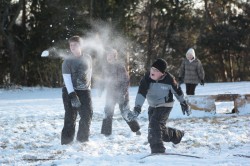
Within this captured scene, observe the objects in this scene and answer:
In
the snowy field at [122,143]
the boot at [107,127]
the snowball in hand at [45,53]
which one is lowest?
the snowy field at [122,143]

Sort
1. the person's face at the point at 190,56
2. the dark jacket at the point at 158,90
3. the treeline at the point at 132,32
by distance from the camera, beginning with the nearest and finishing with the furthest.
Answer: the dark jacket at the point at 158,90
the person's face at the point at 190,56
the treeline at the point at 132,32

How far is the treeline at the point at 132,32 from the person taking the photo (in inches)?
992

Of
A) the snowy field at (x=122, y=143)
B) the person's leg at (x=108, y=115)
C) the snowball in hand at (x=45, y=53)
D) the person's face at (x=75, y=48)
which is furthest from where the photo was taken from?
the snowball in hand at (x=45, y=53)

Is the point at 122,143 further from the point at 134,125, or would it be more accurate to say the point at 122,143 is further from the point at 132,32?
the point at 132,32

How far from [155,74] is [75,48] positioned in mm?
1575

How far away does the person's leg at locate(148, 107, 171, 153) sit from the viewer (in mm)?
6164

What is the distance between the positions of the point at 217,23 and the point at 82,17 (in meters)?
11.8

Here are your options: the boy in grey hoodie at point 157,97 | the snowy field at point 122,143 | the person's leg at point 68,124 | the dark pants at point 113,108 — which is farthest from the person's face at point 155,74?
the dark pants at point 113,108

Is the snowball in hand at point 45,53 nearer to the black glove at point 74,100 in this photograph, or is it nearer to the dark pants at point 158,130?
the black glove at point 74,100

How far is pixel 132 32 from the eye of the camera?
27.6 m

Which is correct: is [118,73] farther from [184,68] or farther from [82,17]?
[82,17]

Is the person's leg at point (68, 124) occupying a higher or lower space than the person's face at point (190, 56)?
lower

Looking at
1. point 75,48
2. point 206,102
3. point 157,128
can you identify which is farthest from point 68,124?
point 206,102

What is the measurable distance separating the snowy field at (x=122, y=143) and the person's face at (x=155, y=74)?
1.08 meters
